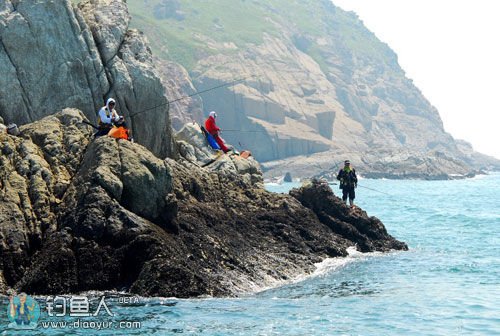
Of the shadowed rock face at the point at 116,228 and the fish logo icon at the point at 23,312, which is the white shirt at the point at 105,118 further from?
the fish logo icon at the point at 23,312

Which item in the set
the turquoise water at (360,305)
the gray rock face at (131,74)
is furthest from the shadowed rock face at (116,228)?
the gray rock face at (131,74)

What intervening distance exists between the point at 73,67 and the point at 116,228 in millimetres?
9064

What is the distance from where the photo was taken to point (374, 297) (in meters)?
20.9

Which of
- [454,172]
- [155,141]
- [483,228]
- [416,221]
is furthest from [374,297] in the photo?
[454,172]

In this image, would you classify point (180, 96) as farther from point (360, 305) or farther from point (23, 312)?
point (23, 312)

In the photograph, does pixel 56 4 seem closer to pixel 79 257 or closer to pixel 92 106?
pixel 92 106

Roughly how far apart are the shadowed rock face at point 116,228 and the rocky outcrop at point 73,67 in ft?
10.5

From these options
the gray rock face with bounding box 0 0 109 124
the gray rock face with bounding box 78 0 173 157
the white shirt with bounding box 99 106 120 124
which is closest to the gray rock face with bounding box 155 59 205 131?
the gray rock face with bounding box 78 0 173 157

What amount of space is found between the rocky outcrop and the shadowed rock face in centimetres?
321

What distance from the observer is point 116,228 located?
64.6 ft

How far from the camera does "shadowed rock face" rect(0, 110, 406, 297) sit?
19.0 meters

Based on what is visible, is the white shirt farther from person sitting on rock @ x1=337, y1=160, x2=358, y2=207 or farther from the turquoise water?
person sitting on rock @ x1=337, y1=160, x2=358, y2=207

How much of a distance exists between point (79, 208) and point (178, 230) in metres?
3.21

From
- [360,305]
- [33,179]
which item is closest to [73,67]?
[33,179]
